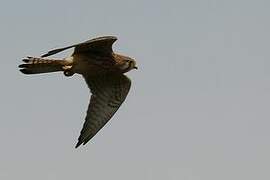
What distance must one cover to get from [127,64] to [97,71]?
0.88m

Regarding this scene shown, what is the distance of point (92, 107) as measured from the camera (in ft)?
56.8

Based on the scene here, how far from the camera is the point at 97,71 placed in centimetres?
1662

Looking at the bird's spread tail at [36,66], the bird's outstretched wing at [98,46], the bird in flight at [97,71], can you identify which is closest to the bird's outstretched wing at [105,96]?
the bird in flight at [97,71]

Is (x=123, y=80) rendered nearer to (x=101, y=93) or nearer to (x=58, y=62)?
(x=101, y=93)

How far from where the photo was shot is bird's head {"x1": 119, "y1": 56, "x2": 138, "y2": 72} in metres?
16.9

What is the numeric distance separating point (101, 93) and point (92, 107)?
22.4 inches

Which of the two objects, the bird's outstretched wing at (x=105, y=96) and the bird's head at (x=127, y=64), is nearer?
the bird's head at (x=127, y=64)

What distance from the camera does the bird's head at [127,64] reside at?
16.9 metres

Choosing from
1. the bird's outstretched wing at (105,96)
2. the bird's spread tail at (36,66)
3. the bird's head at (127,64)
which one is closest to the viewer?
the bird's spread tail at (36,66)

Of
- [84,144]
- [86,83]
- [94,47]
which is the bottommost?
[84,144]

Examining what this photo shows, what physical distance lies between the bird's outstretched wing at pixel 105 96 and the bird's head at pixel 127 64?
1.27 feet

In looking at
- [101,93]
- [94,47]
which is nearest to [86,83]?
[101,93]

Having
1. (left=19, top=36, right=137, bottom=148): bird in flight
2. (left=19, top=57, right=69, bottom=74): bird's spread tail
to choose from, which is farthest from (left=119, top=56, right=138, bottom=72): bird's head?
(left=19, top=57, right=69, bottom=74): bird's spread tail

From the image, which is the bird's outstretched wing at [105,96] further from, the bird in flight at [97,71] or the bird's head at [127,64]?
the bird's head at [127,64]
